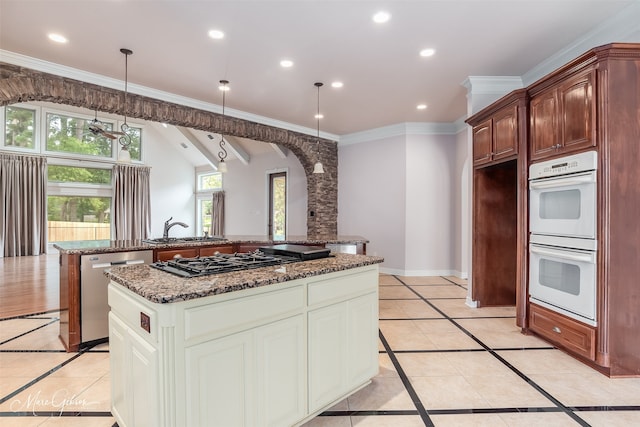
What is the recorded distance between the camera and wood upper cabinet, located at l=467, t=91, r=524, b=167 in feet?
10.6

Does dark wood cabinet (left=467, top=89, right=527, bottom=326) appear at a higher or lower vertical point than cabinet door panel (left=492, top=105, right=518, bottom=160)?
lower

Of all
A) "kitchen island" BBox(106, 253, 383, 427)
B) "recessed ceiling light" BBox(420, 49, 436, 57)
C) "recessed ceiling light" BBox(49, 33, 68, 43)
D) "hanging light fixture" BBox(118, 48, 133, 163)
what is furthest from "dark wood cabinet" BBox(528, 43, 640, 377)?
"recessed ceiling light" BBox(49, 33, 68, 43)

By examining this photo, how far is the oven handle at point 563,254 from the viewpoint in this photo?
2424mm

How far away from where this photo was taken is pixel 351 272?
200 cm

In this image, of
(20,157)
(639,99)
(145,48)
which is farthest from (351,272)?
(20,157)

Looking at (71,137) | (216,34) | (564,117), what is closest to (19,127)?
(71,137)

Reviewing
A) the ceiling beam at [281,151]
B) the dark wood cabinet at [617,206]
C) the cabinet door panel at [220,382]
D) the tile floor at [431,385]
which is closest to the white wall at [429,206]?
the tile floor at [431,385]

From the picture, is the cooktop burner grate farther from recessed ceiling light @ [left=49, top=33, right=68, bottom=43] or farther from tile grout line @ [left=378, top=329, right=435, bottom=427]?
recessed ceiling light @ [left=49, top=33, right=68, bottom=43]

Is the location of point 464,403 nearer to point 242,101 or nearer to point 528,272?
point 528,272

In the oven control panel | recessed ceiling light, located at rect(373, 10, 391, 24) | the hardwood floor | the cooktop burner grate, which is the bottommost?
the hardwood floor

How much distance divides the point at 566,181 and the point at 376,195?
3920 millimetres

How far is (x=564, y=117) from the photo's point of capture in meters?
2.65

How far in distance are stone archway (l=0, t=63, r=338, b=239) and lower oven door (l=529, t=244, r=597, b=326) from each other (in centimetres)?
260

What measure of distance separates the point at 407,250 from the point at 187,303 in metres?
5.18
